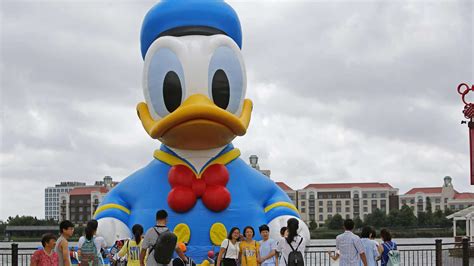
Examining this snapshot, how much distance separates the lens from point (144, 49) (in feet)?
35.4

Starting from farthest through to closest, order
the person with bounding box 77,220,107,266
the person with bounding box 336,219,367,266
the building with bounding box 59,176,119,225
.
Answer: the building with bounding box 59,176,119,225 < the person with bounding box 336,219,367,266 < the person with bounding box 77,220,107,266

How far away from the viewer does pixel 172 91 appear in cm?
1007

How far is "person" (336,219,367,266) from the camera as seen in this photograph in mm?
8766

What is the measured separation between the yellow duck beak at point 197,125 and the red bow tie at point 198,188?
1.11 ft

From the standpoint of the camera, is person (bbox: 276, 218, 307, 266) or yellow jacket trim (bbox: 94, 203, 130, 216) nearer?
person (bbox: 276, 218, 307, 266)

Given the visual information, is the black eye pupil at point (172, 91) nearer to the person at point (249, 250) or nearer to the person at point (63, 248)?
the person at point (249, 250)

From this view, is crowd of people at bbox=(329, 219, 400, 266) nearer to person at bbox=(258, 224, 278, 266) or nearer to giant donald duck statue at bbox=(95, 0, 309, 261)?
person at bbox=(258, 224, 278, 266)

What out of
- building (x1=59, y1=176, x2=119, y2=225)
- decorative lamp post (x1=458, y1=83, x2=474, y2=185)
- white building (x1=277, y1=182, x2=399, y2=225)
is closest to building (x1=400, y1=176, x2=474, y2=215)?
white building (x1=277, y1=182, x2=399, y2=225)

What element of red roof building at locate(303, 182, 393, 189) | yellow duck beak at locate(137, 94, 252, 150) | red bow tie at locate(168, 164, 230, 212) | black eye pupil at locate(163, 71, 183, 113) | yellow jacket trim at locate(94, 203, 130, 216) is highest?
red roof building at locate(303, 182, 393, 189)

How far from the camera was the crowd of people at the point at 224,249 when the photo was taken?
7.87 metres

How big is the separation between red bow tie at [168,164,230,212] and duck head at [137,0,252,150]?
34cm

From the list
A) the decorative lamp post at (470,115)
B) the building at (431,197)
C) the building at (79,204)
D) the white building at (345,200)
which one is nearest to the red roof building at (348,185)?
the white building at (345,200)

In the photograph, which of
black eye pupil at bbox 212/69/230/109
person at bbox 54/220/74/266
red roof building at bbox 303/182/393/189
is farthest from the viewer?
red roof building at bbox 303/182/393/189

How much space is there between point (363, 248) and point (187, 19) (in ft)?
12.3
